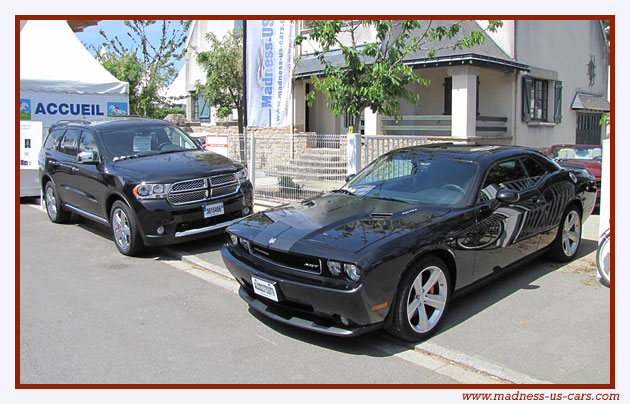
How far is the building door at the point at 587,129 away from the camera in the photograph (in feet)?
66.2

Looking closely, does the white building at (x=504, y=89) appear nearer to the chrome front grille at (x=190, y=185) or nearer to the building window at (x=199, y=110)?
the building window at (x=199, y=110)

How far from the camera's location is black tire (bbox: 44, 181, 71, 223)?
9547 millimetres

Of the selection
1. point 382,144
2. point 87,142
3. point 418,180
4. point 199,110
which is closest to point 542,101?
point 382,144

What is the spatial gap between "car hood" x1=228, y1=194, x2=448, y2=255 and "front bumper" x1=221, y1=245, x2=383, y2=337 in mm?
291

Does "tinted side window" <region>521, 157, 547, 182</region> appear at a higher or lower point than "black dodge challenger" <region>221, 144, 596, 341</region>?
higher

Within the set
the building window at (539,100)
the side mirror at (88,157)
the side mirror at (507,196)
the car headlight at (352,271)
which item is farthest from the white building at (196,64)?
the car headlight at (352,271)

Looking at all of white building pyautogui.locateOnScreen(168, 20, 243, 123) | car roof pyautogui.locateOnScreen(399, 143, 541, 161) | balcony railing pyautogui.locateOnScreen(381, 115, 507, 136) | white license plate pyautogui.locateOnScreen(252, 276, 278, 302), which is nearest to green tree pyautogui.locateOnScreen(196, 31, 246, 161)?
balcony railing pyautogui.locateOnScreen(381, 115, 507, 136)

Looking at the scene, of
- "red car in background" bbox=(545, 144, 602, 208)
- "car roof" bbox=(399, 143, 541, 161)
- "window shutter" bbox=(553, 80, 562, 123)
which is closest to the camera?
"car roof" bbox=(399, 143, 541, 161)

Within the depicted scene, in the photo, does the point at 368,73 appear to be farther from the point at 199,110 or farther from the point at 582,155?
the point at 199,110

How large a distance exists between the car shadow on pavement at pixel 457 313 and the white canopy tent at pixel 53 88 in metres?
9.48

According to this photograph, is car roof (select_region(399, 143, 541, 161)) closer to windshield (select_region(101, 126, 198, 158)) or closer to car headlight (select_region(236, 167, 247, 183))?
car headlight (select_region(236, 167, 247, 183))

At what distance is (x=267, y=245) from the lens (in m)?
4.59

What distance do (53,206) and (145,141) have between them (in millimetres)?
2601

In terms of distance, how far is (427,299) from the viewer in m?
4.54
